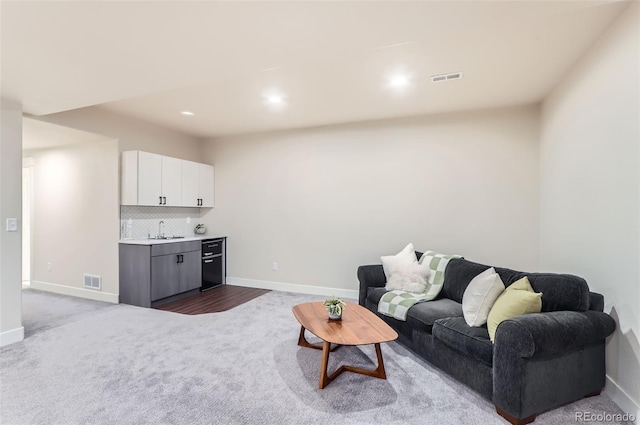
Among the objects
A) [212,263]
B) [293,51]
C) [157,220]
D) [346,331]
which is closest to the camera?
[293,51]

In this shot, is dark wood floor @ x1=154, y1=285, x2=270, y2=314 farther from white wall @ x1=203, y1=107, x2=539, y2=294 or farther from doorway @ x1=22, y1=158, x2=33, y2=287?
doorway @ x1=22, y1=158, x2=33, y2=287

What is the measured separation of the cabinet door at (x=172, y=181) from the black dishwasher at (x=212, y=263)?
818 mm

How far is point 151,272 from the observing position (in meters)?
4.23

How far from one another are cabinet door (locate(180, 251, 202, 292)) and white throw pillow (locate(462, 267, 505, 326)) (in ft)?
12.9

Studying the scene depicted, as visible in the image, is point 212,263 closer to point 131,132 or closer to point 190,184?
point 190,184

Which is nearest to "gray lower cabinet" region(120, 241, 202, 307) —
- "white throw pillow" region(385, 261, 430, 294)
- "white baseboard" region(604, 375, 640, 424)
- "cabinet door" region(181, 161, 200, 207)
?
"cabinet door" region(181, 161, 200, 207)

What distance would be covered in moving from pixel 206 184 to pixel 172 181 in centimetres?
74

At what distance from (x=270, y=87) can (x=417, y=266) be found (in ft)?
8.36

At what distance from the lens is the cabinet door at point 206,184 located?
554 cm

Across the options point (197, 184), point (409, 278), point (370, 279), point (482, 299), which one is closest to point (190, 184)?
point (197, 184)

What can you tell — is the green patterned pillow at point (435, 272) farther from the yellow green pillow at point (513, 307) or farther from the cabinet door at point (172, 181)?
the cabinet door at point (172, 181)

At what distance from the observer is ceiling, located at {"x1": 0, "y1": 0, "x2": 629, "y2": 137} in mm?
1771

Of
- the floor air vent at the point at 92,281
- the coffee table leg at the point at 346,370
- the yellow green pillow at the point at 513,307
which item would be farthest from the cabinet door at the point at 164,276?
the yellow green pillow at the point at 513,307

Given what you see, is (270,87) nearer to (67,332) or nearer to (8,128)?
(8,128)
